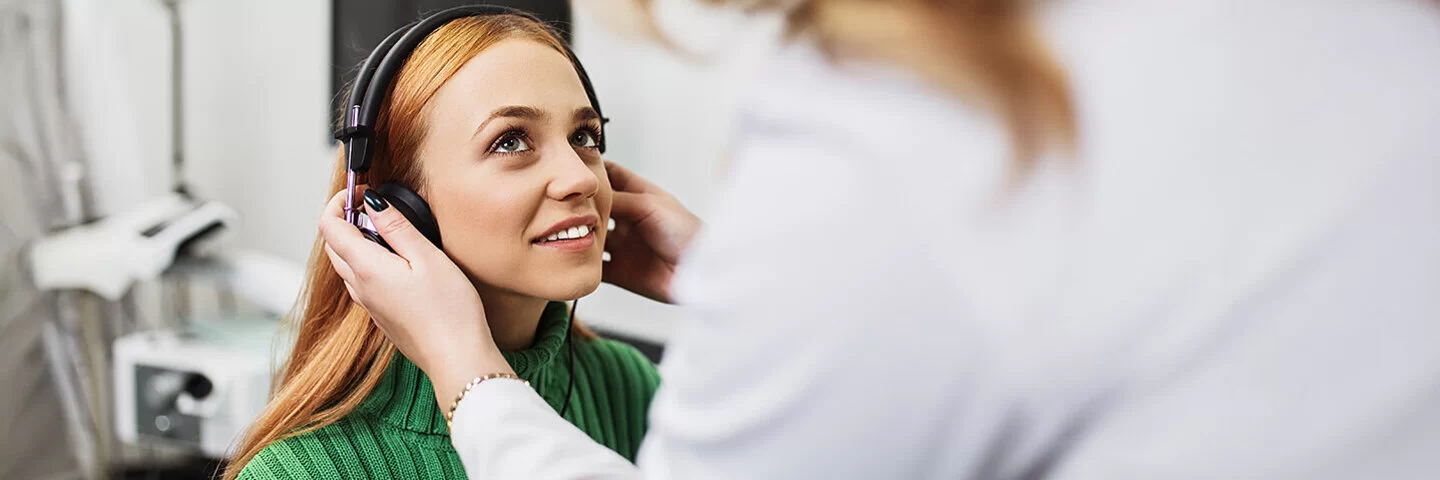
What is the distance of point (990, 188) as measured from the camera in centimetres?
45

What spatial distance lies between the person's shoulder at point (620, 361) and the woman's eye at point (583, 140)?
25 centimetres

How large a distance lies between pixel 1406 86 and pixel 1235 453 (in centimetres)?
16

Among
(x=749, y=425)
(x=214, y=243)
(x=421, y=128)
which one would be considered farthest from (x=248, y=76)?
(x=749, y=425)

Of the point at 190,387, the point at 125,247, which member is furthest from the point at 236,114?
the point at 190,387

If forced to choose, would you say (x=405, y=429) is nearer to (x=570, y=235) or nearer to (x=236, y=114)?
(x=570, y=235)

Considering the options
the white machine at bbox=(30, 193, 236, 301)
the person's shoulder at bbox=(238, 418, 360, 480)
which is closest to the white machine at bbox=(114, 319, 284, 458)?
the white machine at bbox=(30, 193, 236, 301)

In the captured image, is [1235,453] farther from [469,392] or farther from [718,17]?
[469,392]

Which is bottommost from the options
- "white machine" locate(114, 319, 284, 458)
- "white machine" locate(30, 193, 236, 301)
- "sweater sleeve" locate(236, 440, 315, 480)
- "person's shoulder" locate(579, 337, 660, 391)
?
"white machine" locate(114, 319, 284, 458)

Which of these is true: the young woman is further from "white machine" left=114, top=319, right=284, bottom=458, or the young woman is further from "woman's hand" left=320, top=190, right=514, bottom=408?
"white machine" left=114, top=319, right=284, bottom=458

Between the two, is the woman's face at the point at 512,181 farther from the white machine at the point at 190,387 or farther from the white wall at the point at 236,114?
the white machine at the point at 190,387

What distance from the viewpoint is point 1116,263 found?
45cm

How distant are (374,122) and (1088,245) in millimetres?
639

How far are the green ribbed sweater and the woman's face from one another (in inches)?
3.9

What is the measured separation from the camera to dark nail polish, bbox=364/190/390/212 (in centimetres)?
89
